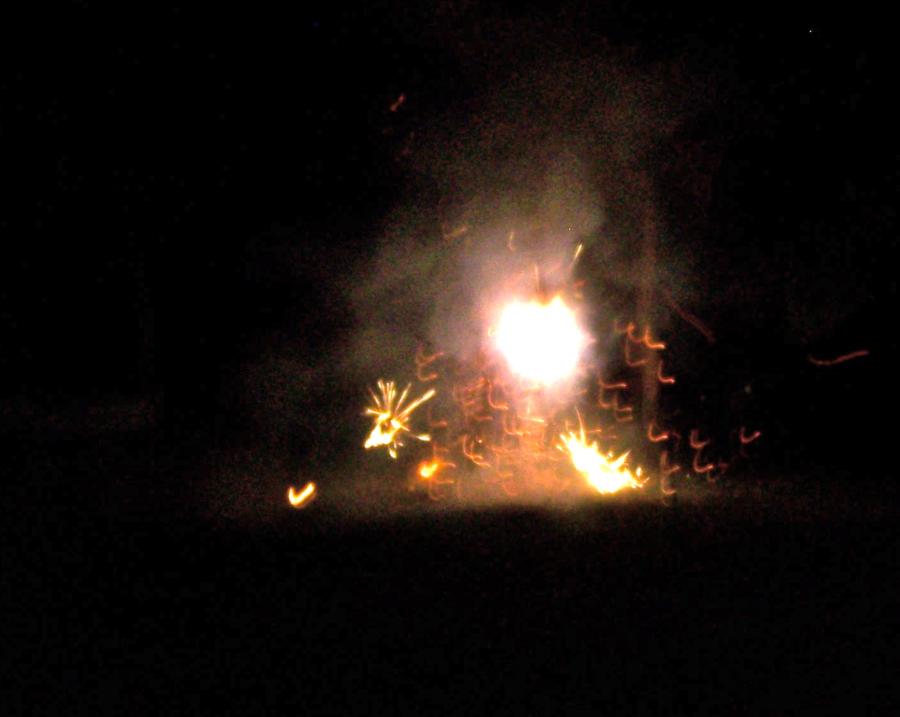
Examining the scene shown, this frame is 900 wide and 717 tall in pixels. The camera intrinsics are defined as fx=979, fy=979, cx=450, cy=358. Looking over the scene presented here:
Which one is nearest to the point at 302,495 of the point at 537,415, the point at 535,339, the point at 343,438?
the point at 343,438

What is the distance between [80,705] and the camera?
406cm

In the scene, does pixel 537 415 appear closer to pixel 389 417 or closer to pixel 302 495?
pixel 389 417

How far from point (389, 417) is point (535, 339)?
7.69ft

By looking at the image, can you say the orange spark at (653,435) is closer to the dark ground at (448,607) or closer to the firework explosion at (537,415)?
the firework explosion at (537,415)

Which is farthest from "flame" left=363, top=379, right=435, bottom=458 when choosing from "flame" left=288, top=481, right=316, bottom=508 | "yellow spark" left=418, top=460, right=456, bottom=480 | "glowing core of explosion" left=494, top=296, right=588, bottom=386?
"glowing core of explosion" left=494, top=296, right=588, bottom=386

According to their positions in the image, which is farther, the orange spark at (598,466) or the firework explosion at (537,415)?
the firework explosion at (537,415)

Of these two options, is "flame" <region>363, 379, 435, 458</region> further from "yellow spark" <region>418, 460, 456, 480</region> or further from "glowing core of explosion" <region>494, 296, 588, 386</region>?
"glowing core of explosion" <region>494, 296, 588, 386</region>

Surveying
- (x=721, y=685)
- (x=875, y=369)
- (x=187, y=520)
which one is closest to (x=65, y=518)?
(x=187, y=520)

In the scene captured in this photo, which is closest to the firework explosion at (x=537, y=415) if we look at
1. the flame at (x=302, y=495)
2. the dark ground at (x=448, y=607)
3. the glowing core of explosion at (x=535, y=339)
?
the glowing core of explosion at (x=535, y=339)

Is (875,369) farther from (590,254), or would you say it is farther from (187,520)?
(187,520)

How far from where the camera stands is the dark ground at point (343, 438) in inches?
178

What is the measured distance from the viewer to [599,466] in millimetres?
10039

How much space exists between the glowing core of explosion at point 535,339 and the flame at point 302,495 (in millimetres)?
3293

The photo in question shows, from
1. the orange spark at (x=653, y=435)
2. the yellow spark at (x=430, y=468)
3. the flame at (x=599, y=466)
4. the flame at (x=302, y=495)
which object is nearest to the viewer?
the flame at (x=302, y=495)
